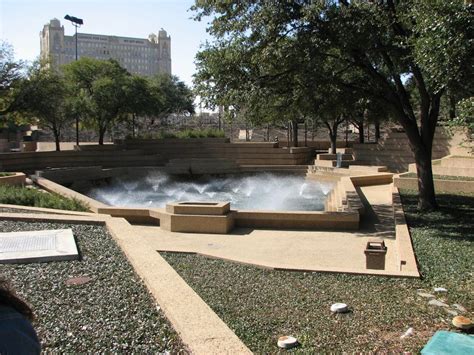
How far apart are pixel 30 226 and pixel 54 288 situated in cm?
414

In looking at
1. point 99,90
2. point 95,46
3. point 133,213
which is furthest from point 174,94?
point 95,46

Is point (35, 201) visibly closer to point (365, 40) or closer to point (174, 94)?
point (365, 40)

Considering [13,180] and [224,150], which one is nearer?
[13,180]

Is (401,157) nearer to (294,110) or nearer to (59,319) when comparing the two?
(294,110)

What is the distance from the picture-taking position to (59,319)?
4.55m

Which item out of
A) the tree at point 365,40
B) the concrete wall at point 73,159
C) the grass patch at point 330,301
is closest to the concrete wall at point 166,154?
the concrete wall at point 73,159

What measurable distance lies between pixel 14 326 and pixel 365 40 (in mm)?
12017

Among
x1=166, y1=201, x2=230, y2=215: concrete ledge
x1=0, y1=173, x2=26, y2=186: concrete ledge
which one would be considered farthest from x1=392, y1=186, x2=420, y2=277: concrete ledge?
x1=0, y1=173, x2=26, y2=186: concrete ledge

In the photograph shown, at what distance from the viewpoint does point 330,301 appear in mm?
6348

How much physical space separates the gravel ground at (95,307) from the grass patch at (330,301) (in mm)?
1098

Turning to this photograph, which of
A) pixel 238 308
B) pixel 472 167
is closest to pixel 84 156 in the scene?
pixel 472 167

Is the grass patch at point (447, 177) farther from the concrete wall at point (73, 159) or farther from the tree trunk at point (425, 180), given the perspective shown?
the concrete wall at point (73, 159)

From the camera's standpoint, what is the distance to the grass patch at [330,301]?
16.8 feet

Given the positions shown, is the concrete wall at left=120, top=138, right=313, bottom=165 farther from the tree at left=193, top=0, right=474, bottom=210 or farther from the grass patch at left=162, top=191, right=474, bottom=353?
the grass patch at left=162, top=191, right=474, bottom=353
